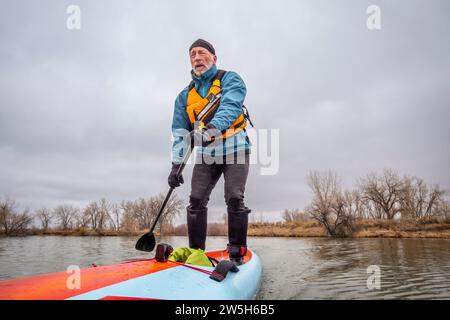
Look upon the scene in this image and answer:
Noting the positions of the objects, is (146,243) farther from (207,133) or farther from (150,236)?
(207,133)

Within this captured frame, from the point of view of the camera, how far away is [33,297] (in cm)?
127

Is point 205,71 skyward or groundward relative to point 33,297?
skyward

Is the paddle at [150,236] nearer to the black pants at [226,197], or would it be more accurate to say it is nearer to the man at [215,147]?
the man at [215,147]

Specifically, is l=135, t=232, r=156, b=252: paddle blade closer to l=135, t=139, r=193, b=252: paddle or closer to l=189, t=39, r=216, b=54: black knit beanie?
l=135, t=139, r=193, b=252: paddle

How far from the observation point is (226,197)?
3.10m

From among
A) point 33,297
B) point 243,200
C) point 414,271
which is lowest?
point 414,271

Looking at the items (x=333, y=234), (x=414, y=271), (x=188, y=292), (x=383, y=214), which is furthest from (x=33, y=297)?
(x=383, y=214)

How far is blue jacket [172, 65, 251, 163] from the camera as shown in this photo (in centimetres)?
298

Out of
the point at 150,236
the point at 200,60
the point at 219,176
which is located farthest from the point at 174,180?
the point at 200,60

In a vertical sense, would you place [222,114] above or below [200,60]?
below

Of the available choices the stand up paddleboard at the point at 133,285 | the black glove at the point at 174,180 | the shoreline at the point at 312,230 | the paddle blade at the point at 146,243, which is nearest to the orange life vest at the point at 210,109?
the black glove at the point at 174,180

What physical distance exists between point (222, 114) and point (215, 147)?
0.49 m

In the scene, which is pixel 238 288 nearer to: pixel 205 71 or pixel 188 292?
pixel 188 292
